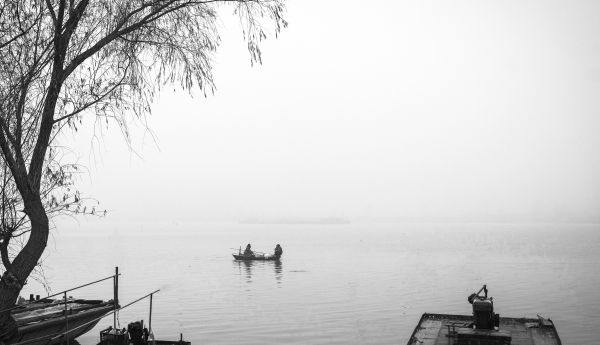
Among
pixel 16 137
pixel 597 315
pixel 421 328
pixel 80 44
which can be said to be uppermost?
pixel 80 44

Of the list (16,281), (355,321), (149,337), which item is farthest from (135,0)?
(355,321)

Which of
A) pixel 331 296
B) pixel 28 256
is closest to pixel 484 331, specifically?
pixel 28 256

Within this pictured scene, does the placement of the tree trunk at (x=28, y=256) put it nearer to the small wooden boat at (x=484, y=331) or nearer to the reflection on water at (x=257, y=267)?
the small wooden boat at (x=484, y=331)

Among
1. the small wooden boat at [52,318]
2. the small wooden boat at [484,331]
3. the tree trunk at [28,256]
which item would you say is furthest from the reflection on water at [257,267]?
the tree trunk at [28,256]

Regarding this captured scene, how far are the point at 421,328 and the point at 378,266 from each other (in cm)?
6324

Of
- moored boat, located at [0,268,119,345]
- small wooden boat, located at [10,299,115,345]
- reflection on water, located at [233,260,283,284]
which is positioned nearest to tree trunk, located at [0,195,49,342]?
moored boat, located at [0,268,119,345]

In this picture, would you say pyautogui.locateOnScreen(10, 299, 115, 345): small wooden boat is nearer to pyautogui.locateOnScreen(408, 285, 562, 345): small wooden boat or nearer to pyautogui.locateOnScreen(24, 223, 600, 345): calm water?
pyautogui.locateOnScreen(24, 223, 600, 345): calm water

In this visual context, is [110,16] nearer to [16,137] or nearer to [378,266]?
[16,137]

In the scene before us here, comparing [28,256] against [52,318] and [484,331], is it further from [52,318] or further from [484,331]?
[484,331]

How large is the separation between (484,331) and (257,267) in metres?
61.5

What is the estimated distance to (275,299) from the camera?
153 ft

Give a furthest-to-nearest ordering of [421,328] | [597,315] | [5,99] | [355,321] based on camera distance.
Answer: [597,315]
[355,321]
[421,328]
[5,99]

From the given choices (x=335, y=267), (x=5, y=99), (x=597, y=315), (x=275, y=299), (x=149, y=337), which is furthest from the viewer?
(x=335, y=267)

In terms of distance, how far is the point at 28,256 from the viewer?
10.0 m
